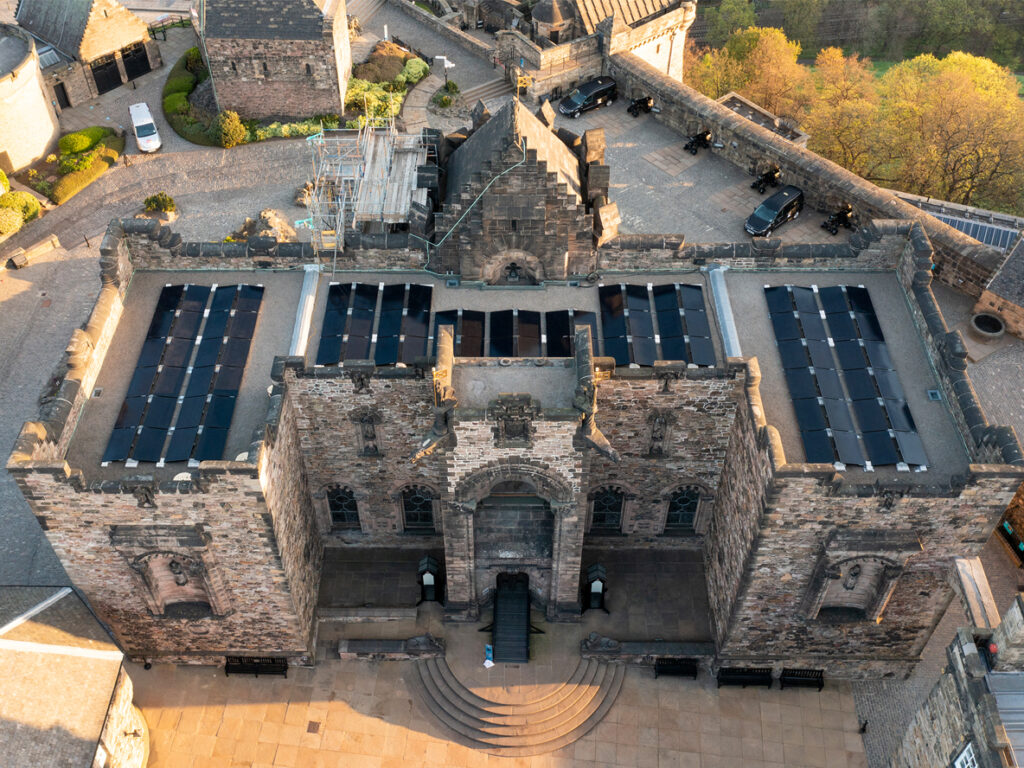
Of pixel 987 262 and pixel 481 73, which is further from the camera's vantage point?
pixel 481 73

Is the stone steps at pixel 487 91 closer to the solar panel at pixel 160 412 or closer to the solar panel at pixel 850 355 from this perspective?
the solar panel at pixel 850 355

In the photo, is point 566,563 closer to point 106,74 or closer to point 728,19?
point 106,74

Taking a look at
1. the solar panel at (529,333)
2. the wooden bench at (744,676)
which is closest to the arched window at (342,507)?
the solar panel at (529,333)

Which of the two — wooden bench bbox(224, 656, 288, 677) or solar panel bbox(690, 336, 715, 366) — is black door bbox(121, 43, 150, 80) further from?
solar panel bbox(690, 336, 715, 366)

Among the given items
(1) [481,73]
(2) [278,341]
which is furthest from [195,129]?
(2) [278,341]

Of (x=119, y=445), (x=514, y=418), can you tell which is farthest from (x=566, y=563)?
(x=119, y=445)

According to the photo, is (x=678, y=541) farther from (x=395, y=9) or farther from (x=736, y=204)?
(x=395, y=9)
